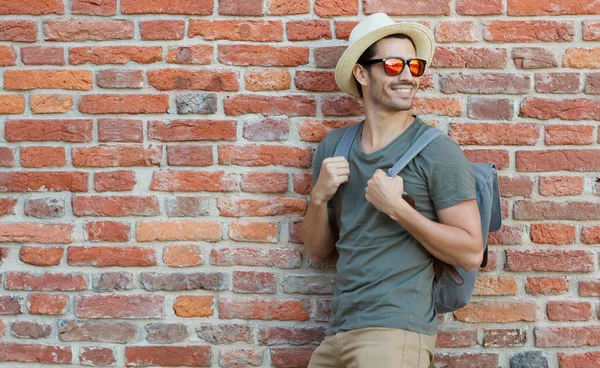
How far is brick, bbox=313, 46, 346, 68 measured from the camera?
3012 millimetres

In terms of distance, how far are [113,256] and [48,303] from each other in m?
0.35

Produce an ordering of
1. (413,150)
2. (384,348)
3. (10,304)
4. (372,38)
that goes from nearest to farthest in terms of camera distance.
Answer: (384,348), (413,150), (372,38), (10,304)

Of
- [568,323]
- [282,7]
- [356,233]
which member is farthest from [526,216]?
[282,7]

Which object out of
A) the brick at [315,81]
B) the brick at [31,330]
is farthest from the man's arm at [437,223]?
the brick at [31,330]

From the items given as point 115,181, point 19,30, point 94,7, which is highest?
point 94,7

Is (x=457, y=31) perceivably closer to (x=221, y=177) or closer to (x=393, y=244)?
(x=393, y=244)

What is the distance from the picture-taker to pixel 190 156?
304 cm

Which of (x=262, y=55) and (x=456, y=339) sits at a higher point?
(x=262, y=55)

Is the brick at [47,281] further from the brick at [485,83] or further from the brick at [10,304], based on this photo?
the brick at [485,83]

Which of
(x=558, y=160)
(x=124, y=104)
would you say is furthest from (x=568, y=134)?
(x=124, y=104)

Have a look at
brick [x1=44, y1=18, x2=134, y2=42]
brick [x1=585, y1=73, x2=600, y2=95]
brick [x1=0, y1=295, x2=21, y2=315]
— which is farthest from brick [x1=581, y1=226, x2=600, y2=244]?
brick [x1=0, y1=295, x2=21, y2=315]

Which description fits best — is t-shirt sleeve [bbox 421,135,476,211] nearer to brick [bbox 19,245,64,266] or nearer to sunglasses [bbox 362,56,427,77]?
sunglasses [bbox 362,56,427,77]

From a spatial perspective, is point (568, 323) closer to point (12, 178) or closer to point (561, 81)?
point (561, 81)

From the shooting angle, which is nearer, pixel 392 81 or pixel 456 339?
pixel 392 81
